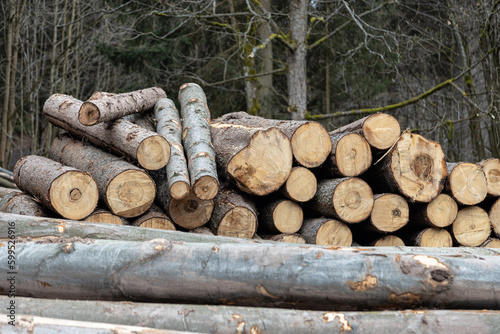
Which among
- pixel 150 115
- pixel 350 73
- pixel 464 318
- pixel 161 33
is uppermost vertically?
pixel 161 33

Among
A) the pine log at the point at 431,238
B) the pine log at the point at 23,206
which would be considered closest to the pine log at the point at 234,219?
the pine log at the point at 23,206

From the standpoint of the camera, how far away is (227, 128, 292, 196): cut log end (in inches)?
181

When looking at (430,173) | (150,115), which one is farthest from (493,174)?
(150,115)

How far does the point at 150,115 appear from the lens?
5.95 metres

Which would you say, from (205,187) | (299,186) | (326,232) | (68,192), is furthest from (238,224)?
(68,192)

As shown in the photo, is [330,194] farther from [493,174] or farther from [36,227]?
[36,227]

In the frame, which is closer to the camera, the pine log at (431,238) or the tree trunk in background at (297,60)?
the pine log at (431,238)

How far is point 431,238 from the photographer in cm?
520

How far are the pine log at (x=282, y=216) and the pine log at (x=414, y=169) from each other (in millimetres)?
955

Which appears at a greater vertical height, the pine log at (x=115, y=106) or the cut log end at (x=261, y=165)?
the pine log at (x=115, y=106)

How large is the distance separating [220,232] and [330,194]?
3.60 feet

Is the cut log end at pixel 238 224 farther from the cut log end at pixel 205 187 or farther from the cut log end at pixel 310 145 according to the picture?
the cut log end at pixel 310 145

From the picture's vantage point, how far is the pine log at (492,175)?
5.44 m

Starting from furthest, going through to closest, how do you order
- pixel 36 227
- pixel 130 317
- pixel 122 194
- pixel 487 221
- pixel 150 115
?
1. pixel 150 115
2. pixel 487 221
3. pixel 122 194
4. pixel 36 227
5. pixel 130 317
